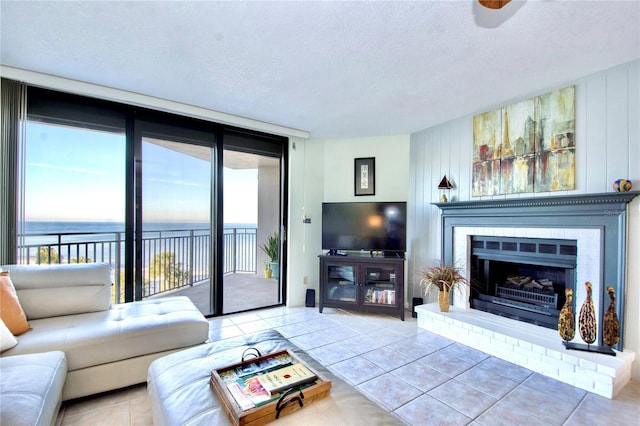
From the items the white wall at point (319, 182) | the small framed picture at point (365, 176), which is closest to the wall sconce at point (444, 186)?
the white wall at point (319, 182)

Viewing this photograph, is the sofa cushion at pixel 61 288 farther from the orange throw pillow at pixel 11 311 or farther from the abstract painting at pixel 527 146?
the abstract painting at pixel 527 146

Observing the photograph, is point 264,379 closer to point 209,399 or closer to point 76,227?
point 209,399

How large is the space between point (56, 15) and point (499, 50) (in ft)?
9.57

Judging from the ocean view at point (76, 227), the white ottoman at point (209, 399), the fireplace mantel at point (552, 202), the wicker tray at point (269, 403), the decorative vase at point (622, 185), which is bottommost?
the white ottoman at point (209, 399)

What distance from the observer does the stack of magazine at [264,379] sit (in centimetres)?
118

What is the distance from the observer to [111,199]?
116 inches

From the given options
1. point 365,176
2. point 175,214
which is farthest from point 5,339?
point 365,176

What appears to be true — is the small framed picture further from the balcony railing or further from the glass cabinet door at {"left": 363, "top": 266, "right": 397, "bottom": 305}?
the balcony railing

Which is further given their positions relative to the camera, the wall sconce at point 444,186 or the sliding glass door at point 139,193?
the wall sconce at point 444,186

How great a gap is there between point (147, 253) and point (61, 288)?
0.99 meters

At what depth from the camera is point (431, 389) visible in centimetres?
206

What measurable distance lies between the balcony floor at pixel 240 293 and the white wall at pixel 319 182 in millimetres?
460

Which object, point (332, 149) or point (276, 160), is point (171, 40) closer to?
point (276, 160)

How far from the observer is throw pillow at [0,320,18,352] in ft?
5.36
